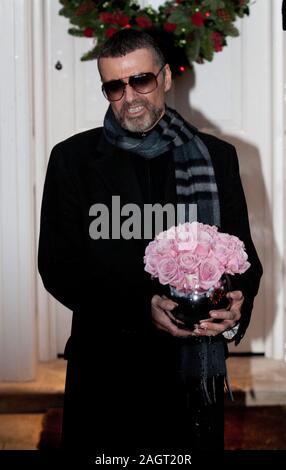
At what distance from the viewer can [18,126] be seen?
4.41 meters

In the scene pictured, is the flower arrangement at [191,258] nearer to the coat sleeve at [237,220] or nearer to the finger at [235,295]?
the finger at [235,295]

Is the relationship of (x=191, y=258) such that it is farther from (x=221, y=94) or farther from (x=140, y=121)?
(x=221, y=94)

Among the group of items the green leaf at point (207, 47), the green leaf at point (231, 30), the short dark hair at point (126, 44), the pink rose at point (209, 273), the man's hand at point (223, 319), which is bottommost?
the man's hand at point (223, 319)

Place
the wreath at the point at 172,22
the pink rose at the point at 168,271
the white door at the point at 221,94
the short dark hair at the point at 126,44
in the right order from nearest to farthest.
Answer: the pink rose at the point at 168,271 < the short dark hair at the point at 126,44 < the wreath at the point at 172,22 < the white door at the point at 221,94

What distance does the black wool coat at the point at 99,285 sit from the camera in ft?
8.23

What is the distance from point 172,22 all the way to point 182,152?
1.85 m

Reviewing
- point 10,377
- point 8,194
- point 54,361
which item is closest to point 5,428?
point 10,377

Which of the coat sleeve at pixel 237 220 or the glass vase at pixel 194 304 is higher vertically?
the coat sleeve at pixel 237 220

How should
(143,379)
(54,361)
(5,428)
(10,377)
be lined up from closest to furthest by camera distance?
1. (143,379)
2. (5,428)
3. (10,377)
4. (54,361)

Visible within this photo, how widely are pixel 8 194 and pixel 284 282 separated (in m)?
1.64

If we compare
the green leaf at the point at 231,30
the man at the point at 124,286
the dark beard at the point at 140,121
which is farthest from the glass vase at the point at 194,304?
the green leaf at the point at 231,30

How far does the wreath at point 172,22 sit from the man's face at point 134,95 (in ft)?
6.10

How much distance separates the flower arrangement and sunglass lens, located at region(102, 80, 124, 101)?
17.8 inches

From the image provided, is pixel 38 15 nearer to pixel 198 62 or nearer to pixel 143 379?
pixel 198 62
